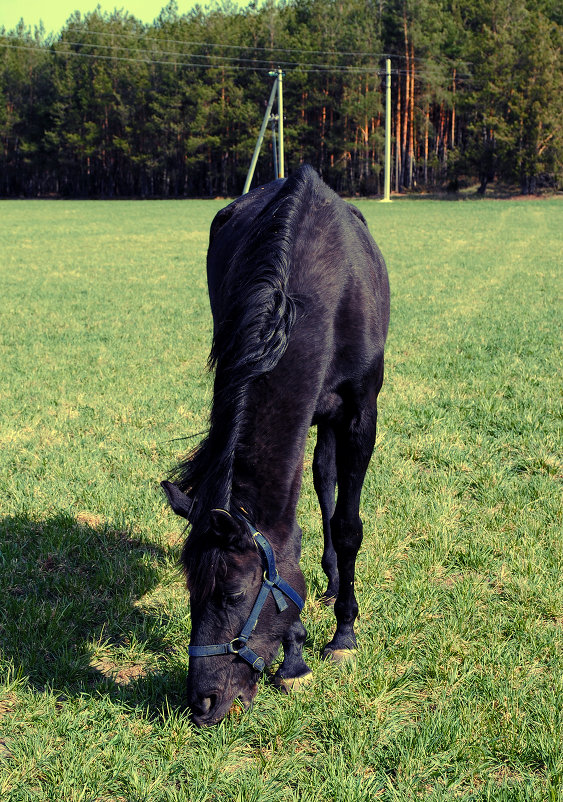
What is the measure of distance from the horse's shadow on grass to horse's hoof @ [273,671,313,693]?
1.34 ft

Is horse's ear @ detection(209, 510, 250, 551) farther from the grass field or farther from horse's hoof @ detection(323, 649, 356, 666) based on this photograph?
horse's hoof @ detection(323, 649, 356, 666)

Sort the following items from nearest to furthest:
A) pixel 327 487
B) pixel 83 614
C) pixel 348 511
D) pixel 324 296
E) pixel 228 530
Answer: pixel 228 530, pixel 324 296, pixel 348 511, pixel 83 614, pixel 327 487

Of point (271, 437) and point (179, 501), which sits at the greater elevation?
point (271, 437)

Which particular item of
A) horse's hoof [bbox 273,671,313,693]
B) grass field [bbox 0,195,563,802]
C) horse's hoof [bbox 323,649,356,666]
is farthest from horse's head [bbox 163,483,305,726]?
horse's hoof [bbox 323,649,356,666]

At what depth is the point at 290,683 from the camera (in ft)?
9.41

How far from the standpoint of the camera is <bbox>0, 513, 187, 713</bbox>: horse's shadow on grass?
293 cm

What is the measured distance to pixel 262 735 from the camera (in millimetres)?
2615

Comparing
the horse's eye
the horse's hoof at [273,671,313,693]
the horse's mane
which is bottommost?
the horse's hoof at [273,671,313,693]

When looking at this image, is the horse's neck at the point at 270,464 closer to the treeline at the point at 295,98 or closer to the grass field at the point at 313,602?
the grass field at the point at 313,602

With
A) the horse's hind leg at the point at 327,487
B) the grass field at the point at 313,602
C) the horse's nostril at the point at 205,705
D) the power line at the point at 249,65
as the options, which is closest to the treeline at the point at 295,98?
the power line at the point at 249,65

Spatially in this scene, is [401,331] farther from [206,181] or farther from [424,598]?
[206,181]

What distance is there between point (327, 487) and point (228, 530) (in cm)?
166

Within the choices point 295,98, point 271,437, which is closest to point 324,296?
point 271,437

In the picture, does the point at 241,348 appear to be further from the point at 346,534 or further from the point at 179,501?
the point at 346,534
